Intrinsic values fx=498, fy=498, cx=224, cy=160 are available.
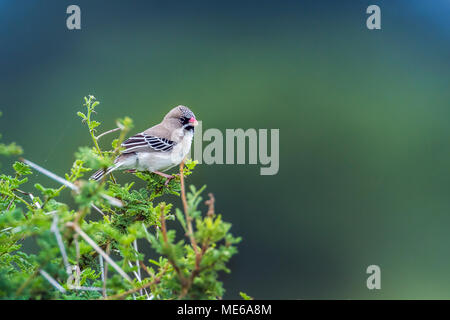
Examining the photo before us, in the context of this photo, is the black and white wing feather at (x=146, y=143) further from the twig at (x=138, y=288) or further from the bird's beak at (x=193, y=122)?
the twig at (x=138, y=288)

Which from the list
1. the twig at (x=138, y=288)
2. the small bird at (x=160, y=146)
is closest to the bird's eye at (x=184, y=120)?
the small bird at (x=160, y=146)

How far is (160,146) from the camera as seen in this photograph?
13.7 feet

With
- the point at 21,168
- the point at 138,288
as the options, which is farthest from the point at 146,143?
the point at 138,288

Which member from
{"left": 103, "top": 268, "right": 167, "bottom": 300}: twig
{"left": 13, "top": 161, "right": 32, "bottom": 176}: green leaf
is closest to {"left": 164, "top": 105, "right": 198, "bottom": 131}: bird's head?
{"left": 13, "top": 161, "right": 32, "bottom": 176}: green leaf

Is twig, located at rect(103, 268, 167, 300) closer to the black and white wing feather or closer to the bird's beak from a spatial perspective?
the black and white wing feather

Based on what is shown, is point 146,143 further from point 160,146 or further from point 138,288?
point 138,288

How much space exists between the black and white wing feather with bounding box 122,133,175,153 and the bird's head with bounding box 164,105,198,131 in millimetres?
258

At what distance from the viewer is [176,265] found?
1.44 meters

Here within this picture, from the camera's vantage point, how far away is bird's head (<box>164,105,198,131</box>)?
4516mm

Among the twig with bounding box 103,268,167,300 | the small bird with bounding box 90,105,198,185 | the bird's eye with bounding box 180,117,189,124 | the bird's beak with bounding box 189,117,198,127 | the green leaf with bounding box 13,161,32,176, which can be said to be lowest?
the twig with bounding box 103,268,167,300

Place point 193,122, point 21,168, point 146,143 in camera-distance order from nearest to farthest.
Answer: point 21,168 < point 146,143 < point 193,122

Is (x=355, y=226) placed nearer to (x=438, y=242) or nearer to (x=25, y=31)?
(x=438, y=242)

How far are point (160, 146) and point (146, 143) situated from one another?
13cm

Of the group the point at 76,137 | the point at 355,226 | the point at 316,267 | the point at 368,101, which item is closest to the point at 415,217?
the point at 355,226
